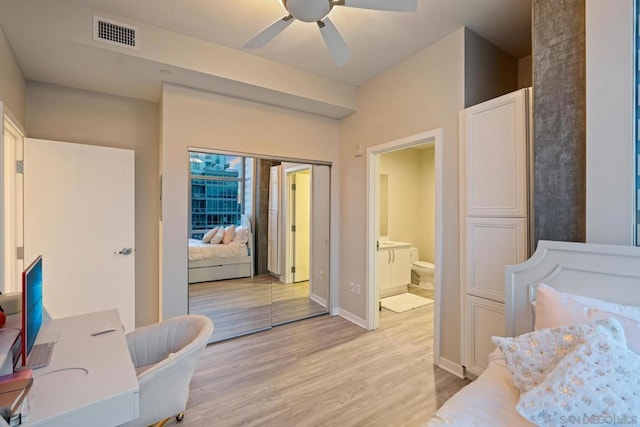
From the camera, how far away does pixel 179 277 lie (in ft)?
9.21

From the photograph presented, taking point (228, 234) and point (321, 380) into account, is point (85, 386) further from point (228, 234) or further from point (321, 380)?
point (228, 234)

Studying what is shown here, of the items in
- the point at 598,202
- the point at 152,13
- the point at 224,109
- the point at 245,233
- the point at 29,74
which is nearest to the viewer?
the point at 598,202

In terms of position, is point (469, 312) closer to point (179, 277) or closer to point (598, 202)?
point (598, 202)

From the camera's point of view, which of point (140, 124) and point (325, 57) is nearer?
point (325, 57)

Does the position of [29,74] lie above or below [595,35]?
above

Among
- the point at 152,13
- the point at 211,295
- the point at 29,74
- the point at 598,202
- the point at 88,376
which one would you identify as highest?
the point at 152,13

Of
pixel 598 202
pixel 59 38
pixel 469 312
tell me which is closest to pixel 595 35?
pixel 598 202

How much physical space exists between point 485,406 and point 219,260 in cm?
267

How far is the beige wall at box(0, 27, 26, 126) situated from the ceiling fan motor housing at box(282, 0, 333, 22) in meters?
1.96

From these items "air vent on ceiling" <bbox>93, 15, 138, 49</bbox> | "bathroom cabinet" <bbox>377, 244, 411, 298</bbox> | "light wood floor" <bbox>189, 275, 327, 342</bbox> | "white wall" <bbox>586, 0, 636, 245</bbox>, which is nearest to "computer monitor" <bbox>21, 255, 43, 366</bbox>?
"light wood floor" <bbox>189, 275, 327, 342</bbox>

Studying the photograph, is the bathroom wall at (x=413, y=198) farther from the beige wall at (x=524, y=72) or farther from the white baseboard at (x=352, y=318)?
the beige wall at (x=524, y=72)

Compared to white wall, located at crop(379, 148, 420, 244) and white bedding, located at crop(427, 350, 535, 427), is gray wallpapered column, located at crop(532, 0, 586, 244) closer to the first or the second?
white bedding, located at crop(427, 350, 535, 427)

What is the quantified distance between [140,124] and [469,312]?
369cm

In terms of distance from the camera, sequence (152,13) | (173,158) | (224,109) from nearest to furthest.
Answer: (152,13)
(173,158)
(224,109)
